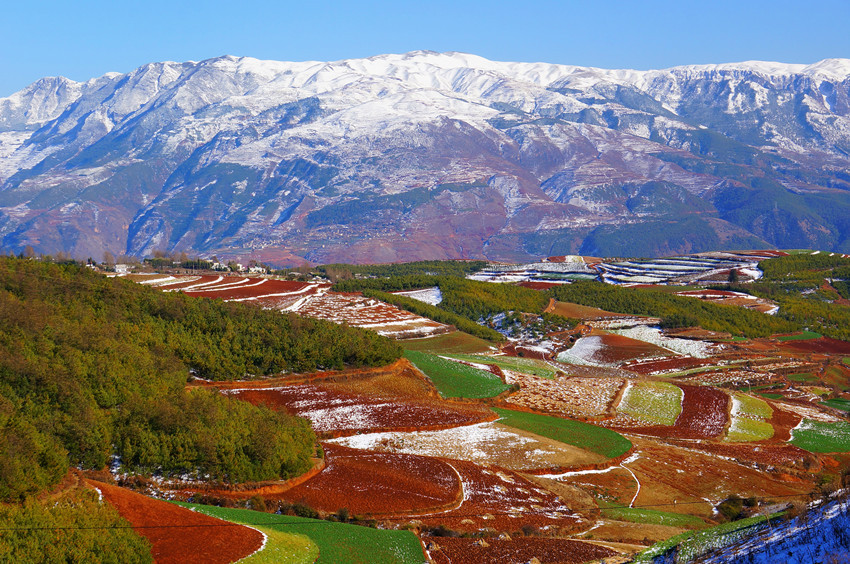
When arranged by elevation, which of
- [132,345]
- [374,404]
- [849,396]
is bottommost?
[849,396]

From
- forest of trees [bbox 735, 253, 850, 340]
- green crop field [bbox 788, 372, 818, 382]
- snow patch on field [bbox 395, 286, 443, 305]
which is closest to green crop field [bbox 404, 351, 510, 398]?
green crop field [bbox 788, 372, 818, 382]

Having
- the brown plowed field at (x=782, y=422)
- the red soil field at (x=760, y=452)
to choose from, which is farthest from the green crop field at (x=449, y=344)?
the red soil field at (x=760, y=452)

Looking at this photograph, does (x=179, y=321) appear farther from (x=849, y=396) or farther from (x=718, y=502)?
(x=849, y=396)

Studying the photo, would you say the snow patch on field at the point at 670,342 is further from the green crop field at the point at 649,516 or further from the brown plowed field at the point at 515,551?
the brown plowed field at the point at 515,551

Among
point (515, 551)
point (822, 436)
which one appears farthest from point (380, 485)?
point (822, 436)

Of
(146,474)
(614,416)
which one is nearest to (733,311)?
(614,416)

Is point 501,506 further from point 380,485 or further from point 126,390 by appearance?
point 126,390
